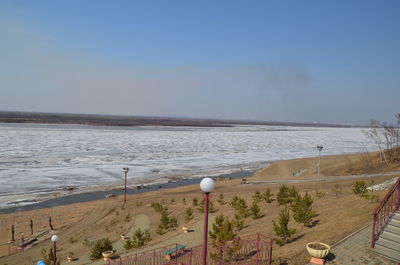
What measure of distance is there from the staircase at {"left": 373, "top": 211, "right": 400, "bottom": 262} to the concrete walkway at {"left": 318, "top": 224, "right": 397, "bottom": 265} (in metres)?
0.23

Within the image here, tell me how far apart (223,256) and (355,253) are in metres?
4.27

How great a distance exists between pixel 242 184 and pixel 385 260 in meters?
21.8

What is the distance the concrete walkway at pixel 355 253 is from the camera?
8.60 metres

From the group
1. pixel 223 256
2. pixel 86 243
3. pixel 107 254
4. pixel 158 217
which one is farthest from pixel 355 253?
pixel 86 243

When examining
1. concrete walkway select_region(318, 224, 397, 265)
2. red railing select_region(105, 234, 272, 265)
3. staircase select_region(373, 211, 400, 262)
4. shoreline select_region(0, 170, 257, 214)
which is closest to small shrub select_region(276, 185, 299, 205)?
red railing select_region(105, 234, 272, 265)

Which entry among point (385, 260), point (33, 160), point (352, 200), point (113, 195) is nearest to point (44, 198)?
point (113, 195)

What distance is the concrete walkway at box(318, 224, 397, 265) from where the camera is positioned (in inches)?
339

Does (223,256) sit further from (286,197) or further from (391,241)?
(286,197)

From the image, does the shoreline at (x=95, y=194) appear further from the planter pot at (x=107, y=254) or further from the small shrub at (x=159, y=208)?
the planter pot at (x=107, y=254)

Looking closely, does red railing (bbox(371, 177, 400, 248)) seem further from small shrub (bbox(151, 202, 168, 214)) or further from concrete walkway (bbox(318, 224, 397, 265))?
small shrub (bbox(151, 202, 168, 214))

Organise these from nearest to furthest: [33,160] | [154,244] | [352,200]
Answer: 1. [154,244]
2. [352,200]
3. [33,160]

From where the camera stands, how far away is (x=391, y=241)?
925cm

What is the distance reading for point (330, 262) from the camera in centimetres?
881

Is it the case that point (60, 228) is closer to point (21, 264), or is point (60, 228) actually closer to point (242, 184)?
point (21, 264)
